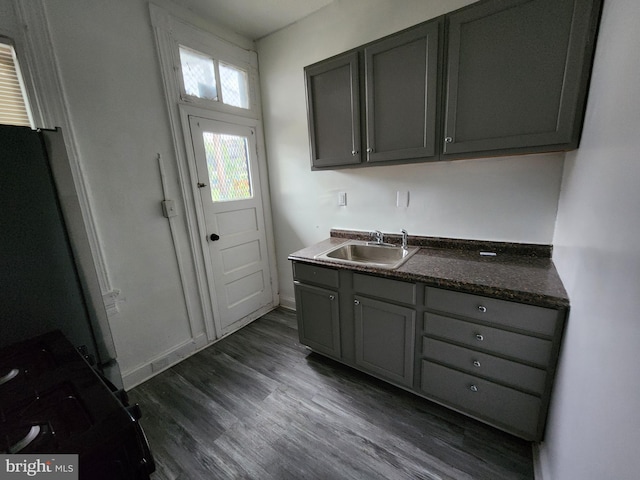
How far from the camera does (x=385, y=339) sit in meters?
1.63

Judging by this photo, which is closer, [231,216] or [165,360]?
[165,360]

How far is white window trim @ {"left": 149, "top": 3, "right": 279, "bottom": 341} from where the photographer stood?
189 cm

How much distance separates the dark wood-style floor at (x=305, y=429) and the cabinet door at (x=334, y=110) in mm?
1653

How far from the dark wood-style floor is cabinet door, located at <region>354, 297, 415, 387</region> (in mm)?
187

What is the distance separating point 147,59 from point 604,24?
8.34 feet

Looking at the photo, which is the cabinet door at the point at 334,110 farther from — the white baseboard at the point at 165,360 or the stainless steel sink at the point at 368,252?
the white baseboard at the point at 165,360

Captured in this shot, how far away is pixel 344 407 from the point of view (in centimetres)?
163

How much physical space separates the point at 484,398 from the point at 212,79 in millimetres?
3044

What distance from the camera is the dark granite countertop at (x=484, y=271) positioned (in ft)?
3.78

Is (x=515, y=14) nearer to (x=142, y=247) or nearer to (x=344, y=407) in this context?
(x=344, y=407)

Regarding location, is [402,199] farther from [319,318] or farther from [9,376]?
[9,376]

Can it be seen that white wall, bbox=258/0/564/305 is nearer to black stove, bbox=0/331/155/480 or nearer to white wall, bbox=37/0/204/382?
white wall, bbox=37/0/204/382

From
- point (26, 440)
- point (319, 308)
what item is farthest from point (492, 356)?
point (26, 440)

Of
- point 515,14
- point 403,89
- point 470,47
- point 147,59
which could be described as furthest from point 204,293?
point 515,14
